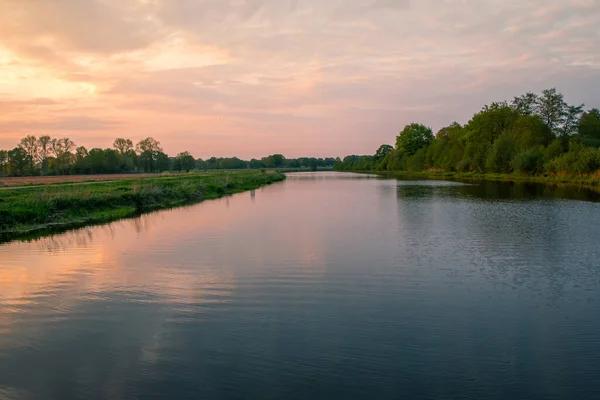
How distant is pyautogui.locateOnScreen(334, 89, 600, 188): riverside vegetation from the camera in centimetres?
5209

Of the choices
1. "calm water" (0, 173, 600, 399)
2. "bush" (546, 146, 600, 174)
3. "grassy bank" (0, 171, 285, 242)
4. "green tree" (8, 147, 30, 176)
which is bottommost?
"calm water" (0, 173, 600, 399)

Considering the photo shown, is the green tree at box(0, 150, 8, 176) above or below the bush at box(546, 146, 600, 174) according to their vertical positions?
above

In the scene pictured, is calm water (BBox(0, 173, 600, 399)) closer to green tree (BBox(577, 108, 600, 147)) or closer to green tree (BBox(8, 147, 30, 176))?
green tree (BBox(577, 108, 600, 147))

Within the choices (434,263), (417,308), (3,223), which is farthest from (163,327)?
(3,223)

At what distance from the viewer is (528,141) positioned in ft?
219

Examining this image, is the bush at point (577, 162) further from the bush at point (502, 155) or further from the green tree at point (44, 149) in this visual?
the green tree at point (44, 149)

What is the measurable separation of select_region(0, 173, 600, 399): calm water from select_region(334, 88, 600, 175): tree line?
1658 inches

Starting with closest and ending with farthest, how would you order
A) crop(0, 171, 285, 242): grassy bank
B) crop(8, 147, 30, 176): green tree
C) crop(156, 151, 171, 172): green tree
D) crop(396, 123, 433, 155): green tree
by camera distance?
crop(0, 171, 285, 242): grassy bank, crop(8, 147, 30, 176): green tree, crop(396, 123, 433, 155): green tree, crop(156, 151, 171, 172): green tree

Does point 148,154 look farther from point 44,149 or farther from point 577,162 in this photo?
point 577,162

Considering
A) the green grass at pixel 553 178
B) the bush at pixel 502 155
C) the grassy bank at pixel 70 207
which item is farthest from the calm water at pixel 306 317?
the bush at pixel 502 155

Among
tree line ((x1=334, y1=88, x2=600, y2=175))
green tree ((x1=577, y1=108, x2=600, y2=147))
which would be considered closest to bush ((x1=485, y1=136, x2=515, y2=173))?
tree line ((x1=334, y1=88, x2=600, y2=175))

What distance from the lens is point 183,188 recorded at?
39.3 meters

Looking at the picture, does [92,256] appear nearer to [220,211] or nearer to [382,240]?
[382,240]

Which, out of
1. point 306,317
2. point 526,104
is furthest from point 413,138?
point 306,317
